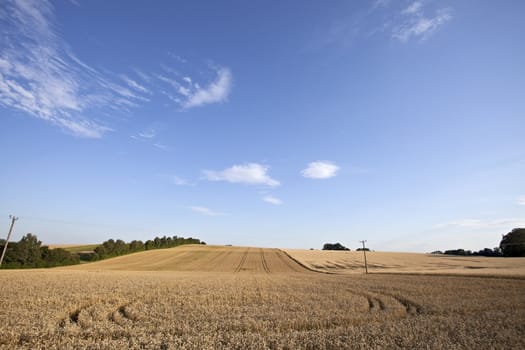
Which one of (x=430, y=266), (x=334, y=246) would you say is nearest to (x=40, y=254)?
(x=430, y=266)

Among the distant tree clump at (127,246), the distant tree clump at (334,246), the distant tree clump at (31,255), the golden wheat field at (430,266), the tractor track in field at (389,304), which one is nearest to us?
the tractor track in field at (389,304)

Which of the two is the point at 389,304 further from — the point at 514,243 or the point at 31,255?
the point at 514,243

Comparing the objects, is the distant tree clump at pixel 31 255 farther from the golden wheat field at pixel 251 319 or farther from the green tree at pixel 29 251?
the golden wheat field at pixel 251 319

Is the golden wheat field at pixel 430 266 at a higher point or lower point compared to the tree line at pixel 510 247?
lower

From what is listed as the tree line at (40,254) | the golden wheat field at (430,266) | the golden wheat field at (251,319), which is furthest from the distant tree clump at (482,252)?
the tree line at (40,254)

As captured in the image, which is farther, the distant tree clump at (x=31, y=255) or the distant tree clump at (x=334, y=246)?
the distant tree clump at (x=334, y=246)

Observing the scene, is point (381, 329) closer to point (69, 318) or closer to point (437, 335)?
point (437, 335)

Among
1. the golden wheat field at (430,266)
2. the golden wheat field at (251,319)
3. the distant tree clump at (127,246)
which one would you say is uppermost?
the distant tree clump at (127,246)

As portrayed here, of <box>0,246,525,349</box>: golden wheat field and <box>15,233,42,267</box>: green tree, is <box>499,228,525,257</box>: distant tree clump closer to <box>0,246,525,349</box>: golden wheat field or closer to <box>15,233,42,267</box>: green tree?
<box>0,246,525,349</box>: golden wheat field

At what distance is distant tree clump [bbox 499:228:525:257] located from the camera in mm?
91588

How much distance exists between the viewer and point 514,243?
96.4 m

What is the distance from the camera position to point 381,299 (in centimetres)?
2033

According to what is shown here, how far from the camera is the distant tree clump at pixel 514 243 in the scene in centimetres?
9159

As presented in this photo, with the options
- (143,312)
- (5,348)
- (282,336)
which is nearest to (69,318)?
(143,312)
